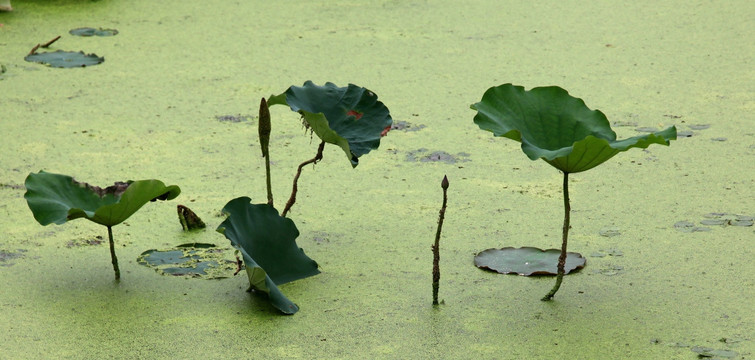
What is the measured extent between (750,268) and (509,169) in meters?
0.75

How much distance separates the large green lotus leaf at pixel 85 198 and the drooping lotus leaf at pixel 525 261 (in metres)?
0.64

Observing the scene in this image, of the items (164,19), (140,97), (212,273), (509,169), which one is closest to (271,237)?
(212,273)

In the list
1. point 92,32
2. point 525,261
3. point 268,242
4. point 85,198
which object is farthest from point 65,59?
point 525,261

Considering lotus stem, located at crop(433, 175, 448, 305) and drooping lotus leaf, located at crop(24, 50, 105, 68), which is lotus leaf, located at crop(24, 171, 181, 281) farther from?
drooping lotus leaf, located at crop(24, 50, 105, 68)

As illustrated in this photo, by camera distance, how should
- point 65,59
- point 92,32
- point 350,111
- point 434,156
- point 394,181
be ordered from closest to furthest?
point 350,111
point 394,181
point 434,156
point 65,59
point 92,32

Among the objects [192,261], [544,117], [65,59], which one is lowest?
[192,261]

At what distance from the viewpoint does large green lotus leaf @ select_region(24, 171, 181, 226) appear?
6.37 ft

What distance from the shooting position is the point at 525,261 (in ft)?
6.91

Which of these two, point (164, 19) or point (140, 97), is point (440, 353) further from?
point (164, 19)

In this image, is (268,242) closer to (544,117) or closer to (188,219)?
(188,219)

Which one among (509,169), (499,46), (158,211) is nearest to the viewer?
(158,211)

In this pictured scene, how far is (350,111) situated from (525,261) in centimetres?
48

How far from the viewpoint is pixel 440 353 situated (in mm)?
1770

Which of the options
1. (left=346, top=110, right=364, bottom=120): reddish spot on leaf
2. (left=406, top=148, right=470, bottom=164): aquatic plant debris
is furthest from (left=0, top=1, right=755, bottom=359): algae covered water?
(left=346, top=110, right=364, bottom=120): reddish spot on leaf
